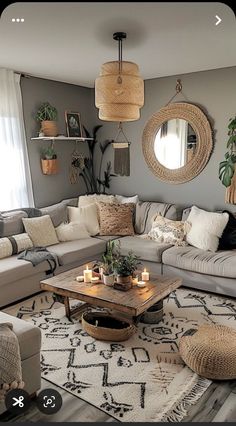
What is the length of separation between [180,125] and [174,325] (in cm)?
250

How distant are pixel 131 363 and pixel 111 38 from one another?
239 cm

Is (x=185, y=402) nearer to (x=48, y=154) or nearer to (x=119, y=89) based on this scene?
(x=119, y=89)

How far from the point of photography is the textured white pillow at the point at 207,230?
139 inches

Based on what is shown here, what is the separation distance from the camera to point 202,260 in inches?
130

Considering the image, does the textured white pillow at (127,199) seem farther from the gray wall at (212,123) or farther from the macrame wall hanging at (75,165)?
the macrame wall hanging at (75,165)

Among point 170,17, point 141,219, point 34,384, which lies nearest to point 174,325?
point 34,384

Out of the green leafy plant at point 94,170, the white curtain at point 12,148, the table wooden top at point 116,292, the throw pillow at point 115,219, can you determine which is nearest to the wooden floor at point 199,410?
the table wooden top at point 116,292

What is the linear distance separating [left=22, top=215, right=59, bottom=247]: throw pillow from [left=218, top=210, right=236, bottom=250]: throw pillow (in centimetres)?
183

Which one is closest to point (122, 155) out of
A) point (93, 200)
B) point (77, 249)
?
point (93, 200)

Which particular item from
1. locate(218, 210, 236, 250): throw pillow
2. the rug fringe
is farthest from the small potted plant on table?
locate(218, 210, 236, 250): throw pillow

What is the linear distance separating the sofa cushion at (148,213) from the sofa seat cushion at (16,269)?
1.42 metres

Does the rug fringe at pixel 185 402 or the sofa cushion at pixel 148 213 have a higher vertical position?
the sofa cushion at pixel 148 213

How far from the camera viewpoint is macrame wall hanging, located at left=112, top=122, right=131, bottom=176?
468 cm

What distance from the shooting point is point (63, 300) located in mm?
2869
